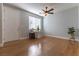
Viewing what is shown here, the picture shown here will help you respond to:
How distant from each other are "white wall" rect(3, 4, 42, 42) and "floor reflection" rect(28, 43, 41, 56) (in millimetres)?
273

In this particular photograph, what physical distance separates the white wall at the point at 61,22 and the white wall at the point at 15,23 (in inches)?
14.3

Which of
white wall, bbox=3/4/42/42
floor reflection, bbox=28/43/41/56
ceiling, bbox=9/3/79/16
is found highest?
ceiling, bbox=9/3/79/16

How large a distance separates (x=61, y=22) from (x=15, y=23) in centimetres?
90

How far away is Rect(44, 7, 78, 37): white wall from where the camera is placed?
92.0 inches

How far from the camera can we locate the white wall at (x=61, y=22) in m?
2.34

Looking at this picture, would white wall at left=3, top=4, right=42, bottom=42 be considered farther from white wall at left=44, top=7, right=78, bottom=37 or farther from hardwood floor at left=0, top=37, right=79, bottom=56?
white wall at left=44, top=7, right=78, bottom=37

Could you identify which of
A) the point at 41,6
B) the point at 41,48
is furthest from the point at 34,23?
the point at 41,48

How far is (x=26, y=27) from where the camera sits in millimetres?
2461

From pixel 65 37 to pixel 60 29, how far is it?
190 mm

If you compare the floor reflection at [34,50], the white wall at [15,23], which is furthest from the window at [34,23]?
the floor reflection at [34,50]

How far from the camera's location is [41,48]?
2354 millimetres

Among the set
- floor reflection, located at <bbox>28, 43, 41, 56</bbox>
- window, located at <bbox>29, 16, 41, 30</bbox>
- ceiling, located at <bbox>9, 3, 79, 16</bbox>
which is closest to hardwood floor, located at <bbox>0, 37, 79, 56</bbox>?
floor reflection, located at <bbox>28, 43, 41, 56</bbox>

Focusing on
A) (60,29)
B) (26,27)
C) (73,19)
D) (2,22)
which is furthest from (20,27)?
(73,19)

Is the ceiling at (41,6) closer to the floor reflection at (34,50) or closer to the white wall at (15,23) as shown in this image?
the white wall at (15,23)
